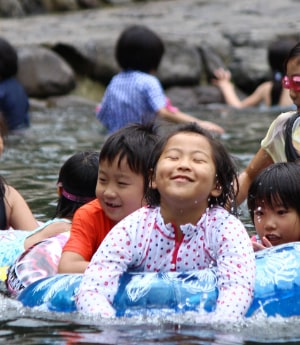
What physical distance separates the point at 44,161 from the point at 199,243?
462 cm

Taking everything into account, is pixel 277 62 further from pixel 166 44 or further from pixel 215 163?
pixel 215 163

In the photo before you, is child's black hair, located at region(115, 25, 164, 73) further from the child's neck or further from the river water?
the child's neck

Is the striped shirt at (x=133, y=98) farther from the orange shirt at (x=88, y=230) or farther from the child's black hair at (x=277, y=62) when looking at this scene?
the orange shirt at (x=88, y=230)

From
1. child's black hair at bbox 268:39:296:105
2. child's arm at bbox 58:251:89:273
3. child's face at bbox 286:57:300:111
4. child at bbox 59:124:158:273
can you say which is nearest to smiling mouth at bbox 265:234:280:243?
child at bbox 59:124:158:273

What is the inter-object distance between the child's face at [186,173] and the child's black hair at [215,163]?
0.03 meters

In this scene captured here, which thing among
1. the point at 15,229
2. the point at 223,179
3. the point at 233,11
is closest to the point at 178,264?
the point at 223,179

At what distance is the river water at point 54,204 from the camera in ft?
13.5

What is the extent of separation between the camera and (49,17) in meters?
15.3

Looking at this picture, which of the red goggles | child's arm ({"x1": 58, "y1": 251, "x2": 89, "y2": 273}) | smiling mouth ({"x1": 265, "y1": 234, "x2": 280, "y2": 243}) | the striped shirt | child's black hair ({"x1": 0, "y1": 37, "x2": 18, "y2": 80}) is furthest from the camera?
child's black hair ({"x1": 0, "y1": 37, "x2": 18, "y2": 80})

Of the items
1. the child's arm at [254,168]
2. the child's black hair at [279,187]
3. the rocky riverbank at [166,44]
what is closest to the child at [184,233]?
the child's black hair at [279,187]

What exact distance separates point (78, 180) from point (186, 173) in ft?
4.06

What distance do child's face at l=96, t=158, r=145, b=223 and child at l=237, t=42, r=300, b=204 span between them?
1250 millimetres

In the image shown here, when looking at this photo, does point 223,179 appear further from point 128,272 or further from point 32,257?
point 32,257

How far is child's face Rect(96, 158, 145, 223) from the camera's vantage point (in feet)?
16.1
